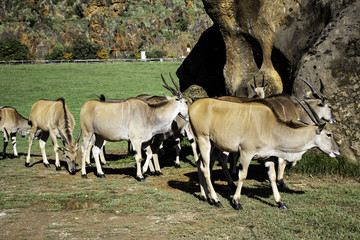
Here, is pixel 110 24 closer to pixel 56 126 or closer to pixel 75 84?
pixel 75 84

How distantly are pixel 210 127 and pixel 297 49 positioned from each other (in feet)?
16.7

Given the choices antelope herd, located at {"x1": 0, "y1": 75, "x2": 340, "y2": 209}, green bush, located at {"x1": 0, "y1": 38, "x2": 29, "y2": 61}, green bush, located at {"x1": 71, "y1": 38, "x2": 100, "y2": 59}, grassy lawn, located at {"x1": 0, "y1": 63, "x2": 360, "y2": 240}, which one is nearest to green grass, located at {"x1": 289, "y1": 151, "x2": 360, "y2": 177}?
grassy lawn, located at {"x1": 0, "y1": 63, "x2": 360, "y2": 240}

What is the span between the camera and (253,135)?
757 centimetres

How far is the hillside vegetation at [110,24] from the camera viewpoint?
111m

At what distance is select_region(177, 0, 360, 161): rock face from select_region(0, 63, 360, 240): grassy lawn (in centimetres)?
147

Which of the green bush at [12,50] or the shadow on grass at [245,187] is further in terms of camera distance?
the green bush at [12,50]

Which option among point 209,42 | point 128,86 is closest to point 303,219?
point 209,42

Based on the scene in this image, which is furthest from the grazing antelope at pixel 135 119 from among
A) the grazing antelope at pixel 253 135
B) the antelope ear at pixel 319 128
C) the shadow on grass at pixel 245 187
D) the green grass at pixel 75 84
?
the green grass at pixel 75 84

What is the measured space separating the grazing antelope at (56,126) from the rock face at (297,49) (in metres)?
5.31

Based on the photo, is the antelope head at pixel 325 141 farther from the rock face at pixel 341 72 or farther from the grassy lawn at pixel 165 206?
the rock face at pixel 341 72

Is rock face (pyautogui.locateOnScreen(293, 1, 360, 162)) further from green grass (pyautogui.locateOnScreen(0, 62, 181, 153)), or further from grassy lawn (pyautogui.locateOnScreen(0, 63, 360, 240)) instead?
green grass (pyautogui.locateOnScreen(0, 62, 181, 153))

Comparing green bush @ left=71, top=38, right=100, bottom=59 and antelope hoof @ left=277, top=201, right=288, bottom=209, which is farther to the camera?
green bush @ left=71, top=38, right=100, bottom=59

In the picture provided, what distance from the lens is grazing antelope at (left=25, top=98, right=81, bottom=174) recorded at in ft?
36.5

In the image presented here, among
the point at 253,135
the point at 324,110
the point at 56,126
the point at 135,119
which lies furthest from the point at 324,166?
the point at 56,126
